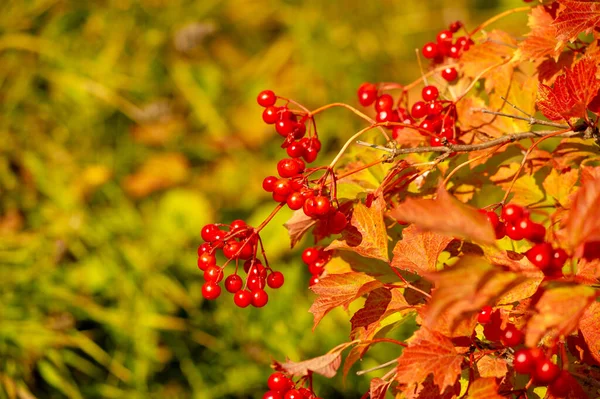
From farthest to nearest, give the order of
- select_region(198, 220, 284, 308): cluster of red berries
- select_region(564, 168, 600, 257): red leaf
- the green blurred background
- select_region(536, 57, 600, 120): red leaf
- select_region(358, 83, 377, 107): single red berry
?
1. the green blurred background
2. select_region(358, 83, 377, 107): single red berry
3. select_region(198, 220, 284, 308): cluster of red berries
4. select_region(536, 57, 600, 120): red leaf
5. select_region(564, 168, 600, 257): red leaf

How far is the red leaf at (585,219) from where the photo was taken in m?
0.58

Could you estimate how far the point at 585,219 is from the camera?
1.94 feet

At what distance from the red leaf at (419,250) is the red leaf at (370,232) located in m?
0.03

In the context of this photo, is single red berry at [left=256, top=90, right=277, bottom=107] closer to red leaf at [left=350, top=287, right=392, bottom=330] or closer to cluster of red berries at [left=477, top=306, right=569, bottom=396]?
red leaf at [left=350, top=287, right=392, bottom=330]

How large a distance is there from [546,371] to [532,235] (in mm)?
156

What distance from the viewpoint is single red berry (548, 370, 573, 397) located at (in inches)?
26.8

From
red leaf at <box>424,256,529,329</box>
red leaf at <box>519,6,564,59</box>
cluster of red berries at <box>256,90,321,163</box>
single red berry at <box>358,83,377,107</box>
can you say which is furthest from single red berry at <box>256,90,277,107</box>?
red leaf at <box>424,256,529,329</box>

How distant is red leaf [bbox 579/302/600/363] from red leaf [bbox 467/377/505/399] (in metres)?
0.15

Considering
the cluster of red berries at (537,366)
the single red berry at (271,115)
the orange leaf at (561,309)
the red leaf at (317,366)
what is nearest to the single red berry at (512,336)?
the cluster of red berries at (537,366)

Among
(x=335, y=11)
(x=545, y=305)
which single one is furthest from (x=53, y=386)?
(x=335, y=11)

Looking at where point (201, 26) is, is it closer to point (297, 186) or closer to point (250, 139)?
point (250, 139)

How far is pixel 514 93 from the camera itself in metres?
1.09

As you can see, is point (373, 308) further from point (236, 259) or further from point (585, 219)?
point (585, 219)

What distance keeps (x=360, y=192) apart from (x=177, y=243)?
150 centimetres
